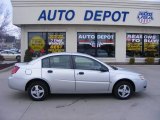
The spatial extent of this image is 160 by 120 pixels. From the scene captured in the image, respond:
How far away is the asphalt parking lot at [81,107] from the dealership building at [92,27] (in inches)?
544

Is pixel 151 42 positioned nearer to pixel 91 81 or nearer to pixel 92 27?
pixel 92 27

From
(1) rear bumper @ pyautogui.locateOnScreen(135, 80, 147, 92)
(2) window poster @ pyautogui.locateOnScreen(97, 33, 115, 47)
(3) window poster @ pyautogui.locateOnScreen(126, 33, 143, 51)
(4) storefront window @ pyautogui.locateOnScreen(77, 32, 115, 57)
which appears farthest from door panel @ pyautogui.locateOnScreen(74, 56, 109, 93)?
(3) window poster @ pyautogui.locateOnScreen(126, 33, 143, 51)

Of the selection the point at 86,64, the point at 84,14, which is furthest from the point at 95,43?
the point at 86,64

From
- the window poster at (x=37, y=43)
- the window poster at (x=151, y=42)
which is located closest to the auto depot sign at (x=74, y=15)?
the window poster at (x=37, y=43)

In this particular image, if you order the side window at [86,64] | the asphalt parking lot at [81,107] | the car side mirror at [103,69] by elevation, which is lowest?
the asphalt parking lot at [81,107]

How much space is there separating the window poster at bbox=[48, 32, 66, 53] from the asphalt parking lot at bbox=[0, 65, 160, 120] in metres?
14.2

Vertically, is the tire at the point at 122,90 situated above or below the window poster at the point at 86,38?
below

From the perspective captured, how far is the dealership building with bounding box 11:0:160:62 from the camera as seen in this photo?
24016mm

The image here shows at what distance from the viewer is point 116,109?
8.66 metres

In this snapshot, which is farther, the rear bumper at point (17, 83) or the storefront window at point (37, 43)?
the storefront window at point (37, 43)

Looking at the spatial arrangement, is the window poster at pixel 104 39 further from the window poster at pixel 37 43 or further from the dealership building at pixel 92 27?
the window poster at pixel 37 43

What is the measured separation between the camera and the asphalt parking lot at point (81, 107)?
25.9ft

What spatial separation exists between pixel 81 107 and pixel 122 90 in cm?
173

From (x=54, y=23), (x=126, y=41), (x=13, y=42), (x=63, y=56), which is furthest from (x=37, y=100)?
(x=13, y=42)
